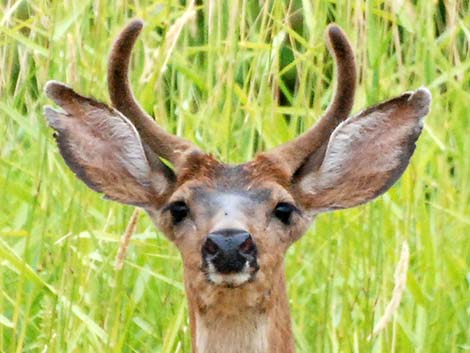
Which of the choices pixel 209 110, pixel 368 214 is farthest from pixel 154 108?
pixel 368 214

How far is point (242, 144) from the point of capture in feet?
24.3

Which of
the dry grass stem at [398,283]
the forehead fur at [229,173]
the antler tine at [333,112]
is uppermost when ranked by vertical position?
the antler tine at [333,112]

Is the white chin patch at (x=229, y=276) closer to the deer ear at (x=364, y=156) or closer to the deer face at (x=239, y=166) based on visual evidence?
the deer face at (x=239, y=166)

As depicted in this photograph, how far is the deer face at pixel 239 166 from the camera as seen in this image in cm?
617

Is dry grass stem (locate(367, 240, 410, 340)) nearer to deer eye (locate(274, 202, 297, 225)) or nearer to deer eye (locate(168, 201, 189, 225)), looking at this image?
deer eye (locate(274, 202, 297, 225))

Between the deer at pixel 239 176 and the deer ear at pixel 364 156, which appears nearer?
the deer at pixel 239 176

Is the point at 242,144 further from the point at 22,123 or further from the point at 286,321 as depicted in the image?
the point at 286,321

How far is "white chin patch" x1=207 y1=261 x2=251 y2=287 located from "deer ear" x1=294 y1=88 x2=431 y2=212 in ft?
1.98

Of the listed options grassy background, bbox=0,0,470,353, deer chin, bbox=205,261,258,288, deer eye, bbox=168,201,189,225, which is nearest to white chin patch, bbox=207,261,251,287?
deer chin, bbox=205,261,258,288

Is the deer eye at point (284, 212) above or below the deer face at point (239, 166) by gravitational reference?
below

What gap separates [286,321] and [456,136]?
153 centimetres

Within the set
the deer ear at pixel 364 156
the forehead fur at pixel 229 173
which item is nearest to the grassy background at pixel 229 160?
the deer ear at pixel 364 156

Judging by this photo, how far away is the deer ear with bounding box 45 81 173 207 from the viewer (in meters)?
6.36

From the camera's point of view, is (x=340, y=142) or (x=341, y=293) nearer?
(x=340, y=142)
